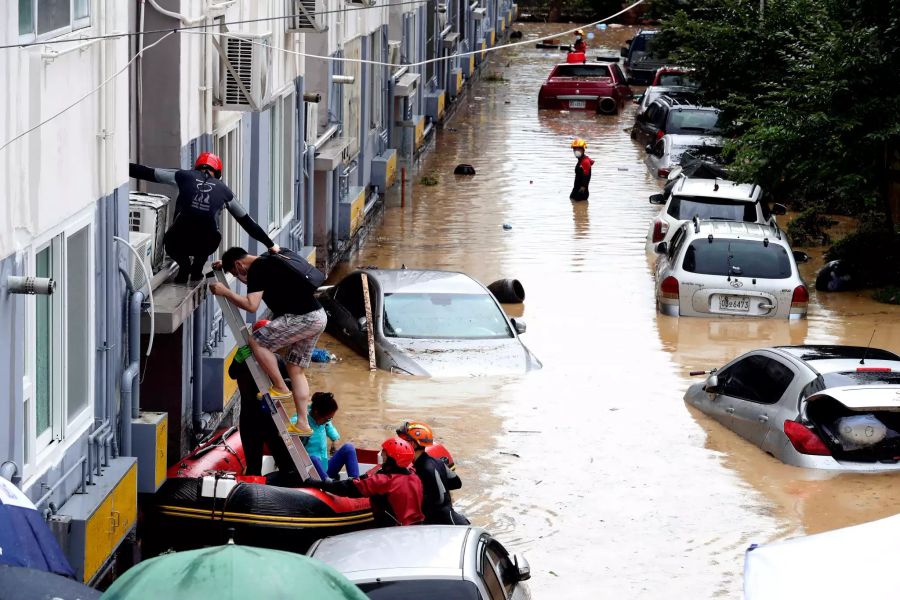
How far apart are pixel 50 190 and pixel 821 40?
671 inches

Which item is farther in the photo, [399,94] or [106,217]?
[399,94]

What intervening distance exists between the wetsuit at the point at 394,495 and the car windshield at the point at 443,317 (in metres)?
6.69

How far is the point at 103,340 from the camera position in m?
10.5

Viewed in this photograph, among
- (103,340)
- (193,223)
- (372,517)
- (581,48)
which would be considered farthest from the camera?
(581,48)

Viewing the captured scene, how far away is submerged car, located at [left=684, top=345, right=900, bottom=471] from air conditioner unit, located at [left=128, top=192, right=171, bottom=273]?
5546mm

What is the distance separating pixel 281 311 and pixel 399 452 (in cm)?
220

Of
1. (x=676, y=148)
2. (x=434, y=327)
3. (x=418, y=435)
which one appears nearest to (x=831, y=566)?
(x=418, y=435)

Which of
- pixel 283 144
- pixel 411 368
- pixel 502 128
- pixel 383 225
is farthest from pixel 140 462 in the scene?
pixel 502 128

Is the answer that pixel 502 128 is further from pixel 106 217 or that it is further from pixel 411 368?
pixel 106 217

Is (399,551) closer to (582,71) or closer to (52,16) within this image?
(52,16)

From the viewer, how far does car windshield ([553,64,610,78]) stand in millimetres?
44719

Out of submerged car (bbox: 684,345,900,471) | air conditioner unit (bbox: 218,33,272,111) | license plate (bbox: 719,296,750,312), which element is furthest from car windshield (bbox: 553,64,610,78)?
air conditioner unit (bbox: 218,33,272,111)

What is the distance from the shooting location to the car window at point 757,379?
14.5 metres

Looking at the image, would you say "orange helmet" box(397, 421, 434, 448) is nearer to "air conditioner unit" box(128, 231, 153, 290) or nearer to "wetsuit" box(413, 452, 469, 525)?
"wetsuit" box(413, 452, 469, 525)
